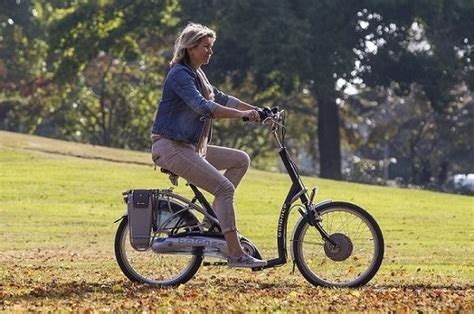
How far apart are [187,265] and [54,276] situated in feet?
5.24

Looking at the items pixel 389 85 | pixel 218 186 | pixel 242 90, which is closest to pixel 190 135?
pixel 218 186

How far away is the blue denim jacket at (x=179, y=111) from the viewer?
9578 millimetres

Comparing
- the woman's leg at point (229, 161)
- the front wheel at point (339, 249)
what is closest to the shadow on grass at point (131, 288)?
the front wheel at point (339, 249)

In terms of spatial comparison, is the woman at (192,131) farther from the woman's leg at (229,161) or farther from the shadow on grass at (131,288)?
the shadow on grass at (131,288)

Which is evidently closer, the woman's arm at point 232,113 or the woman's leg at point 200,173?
the woman's arm at point 232,113

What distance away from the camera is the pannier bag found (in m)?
9.94

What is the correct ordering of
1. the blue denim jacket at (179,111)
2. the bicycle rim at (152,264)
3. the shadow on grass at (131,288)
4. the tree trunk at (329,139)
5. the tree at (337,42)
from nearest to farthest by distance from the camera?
the shadow on grass at (131,288), the blue denim jacket at (179,111), the bicycle rim at (152,264), the tree at (337,42), the tree trunk at (329,139)

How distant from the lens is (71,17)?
147 feet

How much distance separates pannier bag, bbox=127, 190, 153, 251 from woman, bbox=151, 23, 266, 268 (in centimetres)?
35

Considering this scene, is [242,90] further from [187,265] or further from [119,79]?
[187,265]

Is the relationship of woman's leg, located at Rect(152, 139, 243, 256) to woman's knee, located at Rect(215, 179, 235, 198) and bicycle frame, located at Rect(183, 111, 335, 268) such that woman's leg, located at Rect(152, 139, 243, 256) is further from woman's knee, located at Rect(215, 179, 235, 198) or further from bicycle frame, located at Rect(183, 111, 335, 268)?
bicycle frame, located at Rect(183, 111, 335, 268)

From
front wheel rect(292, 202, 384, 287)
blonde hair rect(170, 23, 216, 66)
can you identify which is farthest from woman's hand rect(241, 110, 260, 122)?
front wheel rect(292, 202, 384, 287)

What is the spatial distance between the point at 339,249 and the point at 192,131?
1.43 meters

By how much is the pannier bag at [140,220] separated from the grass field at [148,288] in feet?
1.10
